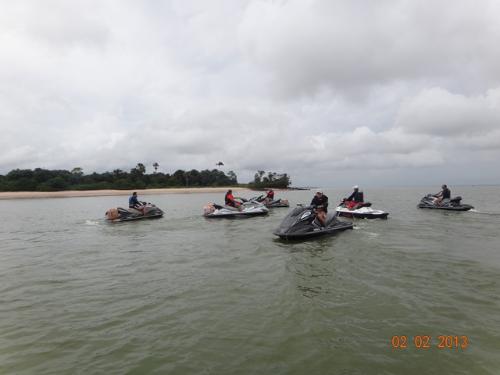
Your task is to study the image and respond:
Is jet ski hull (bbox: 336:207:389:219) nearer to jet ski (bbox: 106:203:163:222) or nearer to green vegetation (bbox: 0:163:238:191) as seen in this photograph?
jet ski (bbox: 106:203:163:222)

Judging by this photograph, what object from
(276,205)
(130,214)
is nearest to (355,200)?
(276,205)

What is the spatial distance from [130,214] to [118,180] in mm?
86181

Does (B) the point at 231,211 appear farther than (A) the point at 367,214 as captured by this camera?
Yes

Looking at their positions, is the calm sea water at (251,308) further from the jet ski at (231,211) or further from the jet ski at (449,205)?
the jet ski at (449,205)

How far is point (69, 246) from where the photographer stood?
41.1 feet

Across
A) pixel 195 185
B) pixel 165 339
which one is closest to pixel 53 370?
pixel 165 339

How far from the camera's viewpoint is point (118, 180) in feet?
327

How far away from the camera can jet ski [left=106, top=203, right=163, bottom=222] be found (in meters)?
19.9

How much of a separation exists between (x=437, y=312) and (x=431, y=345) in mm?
1292

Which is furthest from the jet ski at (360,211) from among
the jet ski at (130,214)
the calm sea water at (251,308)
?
→ the jet ski at (130,214)

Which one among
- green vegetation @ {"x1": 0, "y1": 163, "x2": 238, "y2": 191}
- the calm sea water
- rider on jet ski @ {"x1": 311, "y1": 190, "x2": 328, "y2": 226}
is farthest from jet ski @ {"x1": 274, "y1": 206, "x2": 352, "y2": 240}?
green vegetation @ {"x1": 0, "y1": 163, "x2": 238, "y2": 191}

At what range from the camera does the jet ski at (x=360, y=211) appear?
19.2 m

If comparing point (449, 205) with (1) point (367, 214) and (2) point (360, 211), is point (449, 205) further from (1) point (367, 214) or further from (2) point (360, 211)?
(2) point (360, 211)
